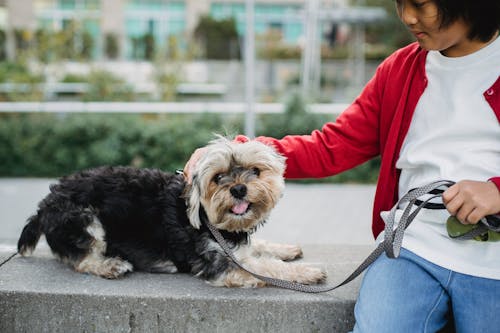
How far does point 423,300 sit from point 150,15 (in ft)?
98.8

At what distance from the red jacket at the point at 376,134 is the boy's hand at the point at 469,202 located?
1.76ft

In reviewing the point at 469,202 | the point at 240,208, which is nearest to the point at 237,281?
the point at 240,208

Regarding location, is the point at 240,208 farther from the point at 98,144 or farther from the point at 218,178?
the point at 98,144

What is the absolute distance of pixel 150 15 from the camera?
3056 centimetres

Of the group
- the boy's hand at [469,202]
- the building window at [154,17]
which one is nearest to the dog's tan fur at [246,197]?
the boy's hand at [469,202]

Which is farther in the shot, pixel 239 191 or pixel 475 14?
pixel 239 191

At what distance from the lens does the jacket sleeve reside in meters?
2.84

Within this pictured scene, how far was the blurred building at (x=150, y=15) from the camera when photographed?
25688mm

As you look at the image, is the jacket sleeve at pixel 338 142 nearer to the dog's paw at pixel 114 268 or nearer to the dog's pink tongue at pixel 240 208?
the dog's pink tongue at pixel 240 208

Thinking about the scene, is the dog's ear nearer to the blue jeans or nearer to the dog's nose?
the dog's nose

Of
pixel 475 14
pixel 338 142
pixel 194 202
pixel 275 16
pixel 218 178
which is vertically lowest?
pixel 194 202

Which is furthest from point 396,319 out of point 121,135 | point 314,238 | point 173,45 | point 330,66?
point 330,66

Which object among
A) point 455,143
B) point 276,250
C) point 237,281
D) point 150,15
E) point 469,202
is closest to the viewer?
point 469,202

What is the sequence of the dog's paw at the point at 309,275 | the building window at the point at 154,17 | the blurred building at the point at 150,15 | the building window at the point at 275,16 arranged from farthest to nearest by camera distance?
the building window at the point at 275,16 → the building window at the point at 154,17 → the blurred building at the point at 150,15 → the dog's paw at the point at 309,275
